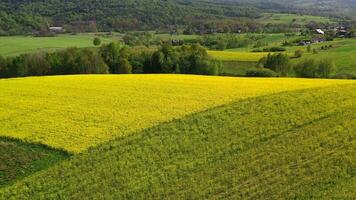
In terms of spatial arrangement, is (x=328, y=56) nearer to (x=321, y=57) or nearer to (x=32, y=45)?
(x=321, y=57)

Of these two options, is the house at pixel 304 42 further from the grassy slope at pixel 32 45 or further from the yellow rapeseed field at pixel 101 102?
the yellow rapeseed field at pixel 101 102

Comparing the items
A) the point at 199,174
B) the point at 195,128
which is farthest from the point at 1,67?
the point at 199,174

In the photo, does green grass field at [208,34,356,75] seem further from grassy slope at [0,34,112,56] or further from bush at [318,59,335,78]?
grassy slope at [0,34,112,56]

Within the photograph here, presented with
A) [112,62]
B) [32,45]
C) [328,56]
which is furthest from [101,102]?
[32,45]

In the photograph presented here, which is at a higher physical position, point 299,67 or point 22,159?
point 22,159

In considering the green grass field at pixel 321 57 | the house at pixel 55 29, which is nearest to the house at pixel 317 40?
the green grass field at pixel 321 57

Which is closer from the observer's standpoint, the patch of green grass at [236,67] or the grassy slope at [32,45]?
the patch of green grass at [236,67]
